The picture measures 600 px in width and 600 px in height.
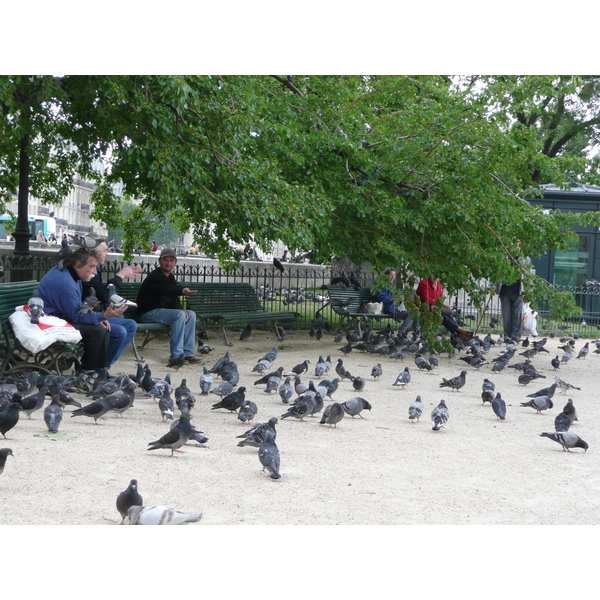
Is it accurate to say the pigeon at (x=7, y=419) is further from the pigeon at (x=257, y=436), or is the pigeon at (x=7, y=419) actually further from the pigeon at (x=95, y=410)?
the pigeon at (x=257, y=436)

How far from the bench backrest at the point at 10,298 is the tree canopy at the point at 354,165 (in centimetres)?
213

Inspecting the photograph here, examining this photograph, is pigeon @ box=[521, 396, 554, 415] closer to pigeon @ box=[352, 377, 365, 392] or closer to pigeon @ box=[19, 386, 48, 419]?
pigeon @ box=[352, 377, 365, 392]

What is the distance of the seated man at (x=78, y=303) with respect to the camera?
26.8ft

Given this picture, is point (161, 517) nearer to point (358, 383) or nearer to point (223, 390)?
point (223, 390)

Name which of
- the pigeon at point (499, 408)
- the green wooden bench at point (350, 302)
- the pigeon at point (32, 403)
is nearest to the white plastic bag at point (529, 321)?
the green wooden bench at point (350, 302)

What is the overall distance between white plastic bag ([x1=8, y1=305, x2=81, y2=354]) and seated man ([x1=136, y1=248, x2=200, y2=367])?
2820mm

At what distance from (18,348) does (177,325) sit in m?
2.61

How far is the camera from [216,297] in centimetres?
1365

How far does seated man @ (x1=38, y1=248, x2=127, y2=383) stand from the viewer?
321 inches

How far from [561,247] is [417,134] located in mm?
3193

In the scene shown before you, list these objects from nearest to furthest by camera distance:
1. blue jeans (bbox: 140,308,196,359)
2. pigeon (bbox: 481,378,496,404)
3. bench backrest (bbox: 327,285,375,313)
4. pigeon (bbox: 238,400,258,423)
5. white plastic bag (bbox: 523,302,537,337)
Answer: pigeon (bbox: 238,400,258,423)
pigeon (bbox: 481,378,496,404)
blue jeans (bbox: 140,308,196,359)
bench backrest (bbox: 327,285,375,313)
white plastic bag (bbox: 523,302,537,337)

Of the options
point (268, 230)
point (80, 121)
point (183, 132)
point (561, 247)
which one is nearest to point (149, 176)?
point (183, 132)

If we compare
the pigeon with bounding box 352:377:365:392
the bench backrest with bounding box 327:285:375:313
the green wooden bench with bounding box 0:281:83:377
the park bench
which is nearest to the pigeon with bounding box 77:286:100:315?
the green wooden bench with bounding box 0:281:83:377

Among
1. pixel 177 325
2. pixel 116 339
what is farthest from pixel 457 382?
pixel 116 339
